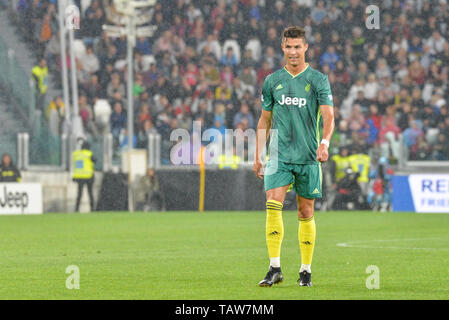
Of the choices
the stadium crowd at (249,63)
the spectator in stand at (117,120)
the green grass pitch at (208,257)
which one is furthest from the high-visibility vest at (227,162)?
the green grass pitch at (208,257)

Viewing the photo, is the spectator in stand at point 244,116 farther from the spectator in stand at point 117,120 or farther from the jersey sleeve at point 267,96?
the jersey sleeve at point 267,96

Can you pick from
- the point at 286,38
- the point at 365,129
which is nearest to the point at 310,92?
the point at 286,38

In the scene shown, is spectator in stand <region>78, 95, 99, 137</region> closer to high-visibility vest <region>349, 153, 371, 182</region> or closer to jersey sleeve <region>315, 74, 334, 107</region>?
high-visibility vest <region>349, 153, 371, 182</region>

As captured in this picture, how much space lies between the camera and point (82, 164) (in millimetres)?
27234

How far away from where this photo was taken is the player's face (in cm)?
973

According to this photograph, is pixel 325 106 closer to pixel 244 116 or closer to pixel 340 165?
Result: pixel 340 165

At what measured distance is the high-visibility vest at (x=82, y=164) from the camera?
27.1 meters

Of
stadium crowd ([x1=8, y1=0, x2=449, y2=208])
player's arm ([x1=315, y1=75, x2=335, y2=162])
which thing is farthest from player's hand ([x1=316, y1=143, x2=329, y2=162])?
stadium crowd ([x1=8, y1=0, x2=449, y2=208])

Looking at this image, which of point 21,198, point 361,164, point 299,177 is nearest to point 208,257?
point 299,177

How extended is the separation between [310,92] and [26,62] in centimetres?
2110

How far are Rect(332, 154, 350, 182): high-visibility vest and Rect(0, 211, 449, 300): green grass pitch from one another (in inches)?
169

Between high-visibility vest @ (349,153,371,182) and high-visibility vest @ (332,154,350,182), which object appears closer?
high-visibility vest @ (332,154,350,182)

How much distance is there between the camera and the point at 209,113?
98.5 feet
